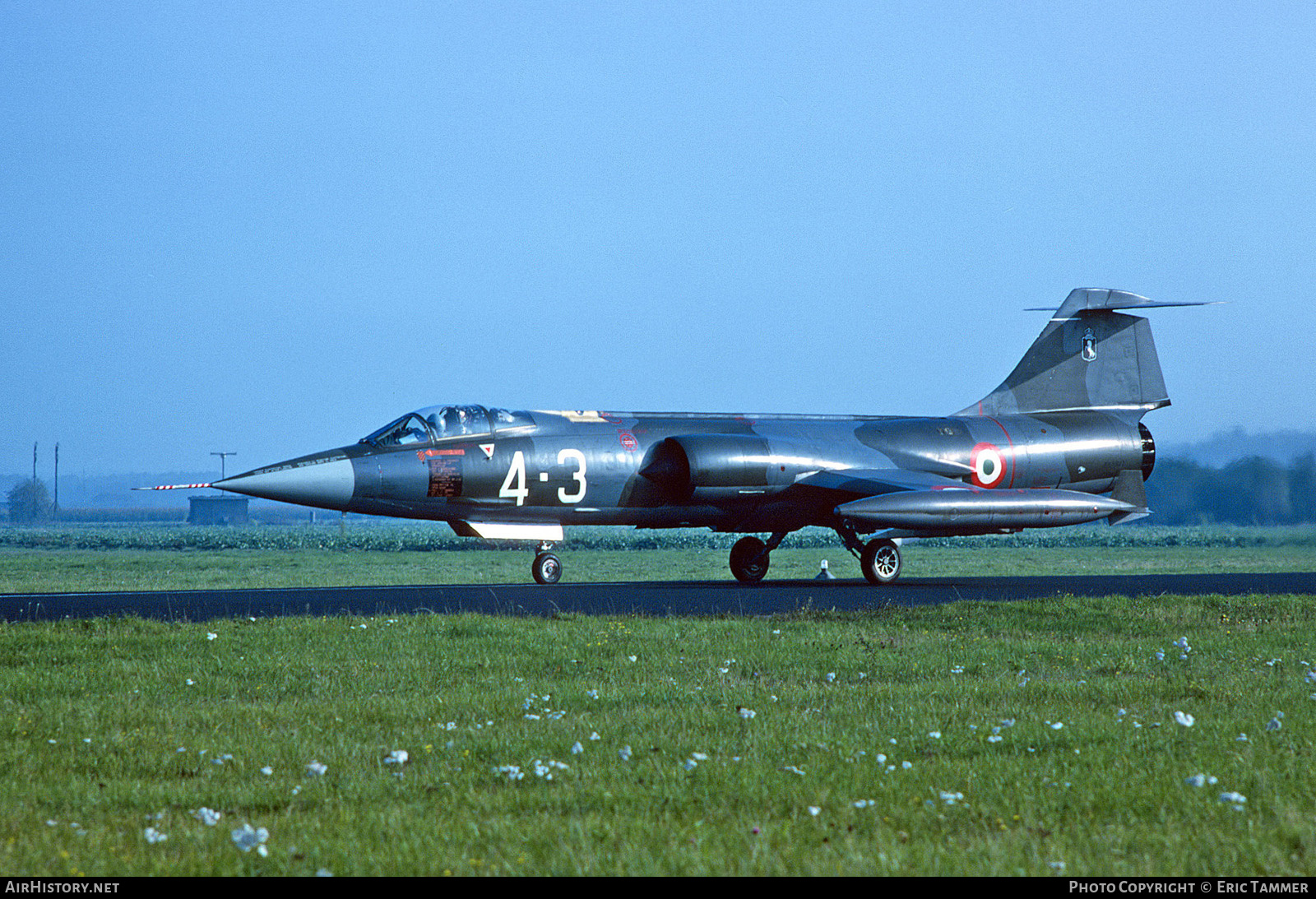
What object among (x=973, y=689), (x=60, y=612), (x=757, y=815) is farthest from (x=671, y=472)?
(x=757, y=815)

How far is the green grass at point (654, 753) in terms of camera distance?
5078 millimetres

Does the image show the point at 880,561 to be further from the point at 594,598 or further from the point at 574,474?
the point at 594,598

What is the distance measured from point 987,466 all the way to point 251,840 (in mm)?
23432

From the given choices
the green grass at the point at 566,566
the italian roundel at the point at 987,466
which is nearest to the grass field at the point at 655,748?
the italian roundel at the point at 987,466

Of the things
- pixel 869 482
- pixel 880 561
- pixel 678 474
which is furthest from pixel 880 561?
pixel 678 474

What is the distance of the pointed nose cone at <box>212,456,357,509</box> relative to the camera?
20594 millimetres

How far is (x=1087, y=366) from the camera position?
2928 cm

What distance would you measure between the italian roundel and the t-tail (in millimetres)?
2366

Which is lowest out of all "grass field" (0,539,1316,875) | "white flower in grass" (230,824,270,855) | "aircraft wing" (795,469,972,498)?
"grass field" (0,539,1316,875)

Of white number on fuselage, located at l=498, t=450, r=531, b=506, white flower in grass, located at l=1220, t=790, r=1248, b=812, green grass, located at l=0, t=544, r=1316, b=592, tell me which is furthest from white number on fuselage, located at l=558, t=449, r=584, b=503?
white flower in grass, located at l=1220, t=790, r=1248, b=812

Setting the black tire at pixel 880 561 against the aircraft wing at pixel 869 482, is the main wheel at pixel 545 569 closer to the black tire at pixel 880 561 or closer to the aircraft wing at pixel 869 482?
the aircraft wing at pixel 869 482

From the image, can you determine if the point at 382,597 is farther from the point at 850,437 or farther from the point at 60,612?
the point at 850,437

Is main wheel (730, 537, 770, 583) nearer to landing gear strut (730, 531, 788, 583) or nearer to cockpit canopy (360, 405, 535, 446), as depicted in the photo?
landing gear strut (730, 531, 788, 583)

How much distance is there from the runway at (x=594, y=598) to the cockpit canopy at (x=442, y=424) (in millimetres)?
2687
